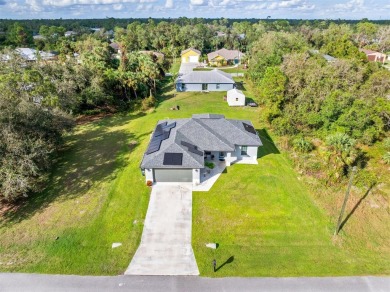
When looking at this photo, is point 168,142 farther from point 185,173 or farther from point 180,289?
point 180,289

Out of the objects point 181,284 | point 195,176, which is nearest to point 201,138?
point 195,176

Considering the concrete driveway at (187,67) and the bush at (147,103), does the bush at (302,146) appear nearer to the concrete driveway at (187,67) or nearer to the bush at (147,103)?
the bush at (147,103)

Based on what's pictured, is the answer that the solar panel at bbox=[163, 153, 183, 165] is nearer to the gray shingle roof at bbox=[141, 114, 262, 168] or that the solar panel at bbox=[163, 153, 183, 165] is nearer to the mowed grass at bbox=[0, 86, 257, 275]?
the gray shingle roof at bbox=[141, 114, 262, 168]

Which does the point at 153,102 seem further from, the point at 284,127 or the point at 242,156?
the point at 242,156

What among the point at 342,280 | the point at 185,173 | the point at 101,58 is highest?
the point at 101,58

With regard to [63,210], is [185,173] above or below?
above

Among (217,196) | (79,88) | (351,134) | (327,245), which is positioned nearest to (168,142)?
(217,196)

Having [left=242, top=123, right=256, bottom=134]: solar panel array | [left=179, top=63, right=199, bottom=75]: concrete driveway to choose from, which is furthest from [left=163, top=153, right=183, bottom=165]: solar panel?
[left=179, top=63, right=199, bottom=75]: concrete driveway

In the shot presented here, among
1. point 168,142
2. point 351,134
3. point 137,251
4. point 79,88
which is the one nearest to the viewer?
point 137,251
